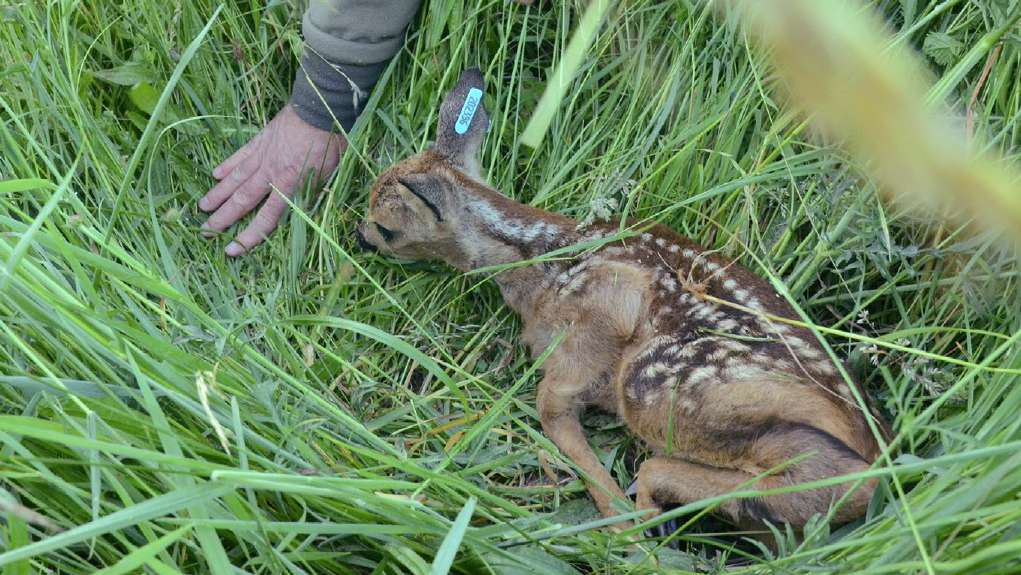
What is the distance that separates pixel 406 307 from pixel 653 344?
3.15 feet

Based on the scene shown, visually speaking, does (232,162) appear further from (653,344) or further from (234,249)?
(653,344)

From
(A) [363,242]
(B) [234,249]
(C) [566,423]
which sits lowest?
(B) [234,249]

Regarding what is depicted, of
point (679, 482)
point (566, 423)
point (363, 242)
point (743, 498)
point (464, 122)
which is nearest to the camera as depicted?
Answer: point (743, 498)

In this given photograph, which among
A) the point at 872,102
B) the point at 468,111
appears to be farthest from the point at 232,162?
the point at 872,102

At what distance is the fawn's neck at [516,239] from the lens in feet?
10.1

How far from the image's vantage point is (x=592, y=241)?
2801 mm

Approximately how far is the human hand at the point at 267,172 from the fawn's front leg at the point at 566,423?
1.26 meters

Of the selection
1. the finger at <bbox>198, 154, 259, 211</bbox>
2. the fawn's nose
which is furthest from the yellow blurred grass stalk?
the finger at <bbox>198, 154, 259, 211</bbox>

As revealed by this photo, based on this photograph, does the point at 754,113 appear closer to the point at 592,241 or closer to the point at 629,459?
the point at 592,241

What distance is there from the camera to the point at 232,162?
3531 mm

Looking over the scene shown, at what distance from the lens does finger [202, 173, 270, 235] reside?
348 cm

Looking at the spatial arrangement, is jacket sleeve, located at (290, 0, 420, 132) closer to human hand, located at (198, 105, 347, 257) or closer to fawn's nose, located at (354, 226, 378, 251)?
human hand, located at (198, 105, 347, 257)

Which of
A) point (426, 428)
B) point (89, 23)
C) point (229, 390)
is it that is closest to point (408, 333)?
point (426, 428)

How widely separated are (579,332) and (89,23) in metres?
2.28
